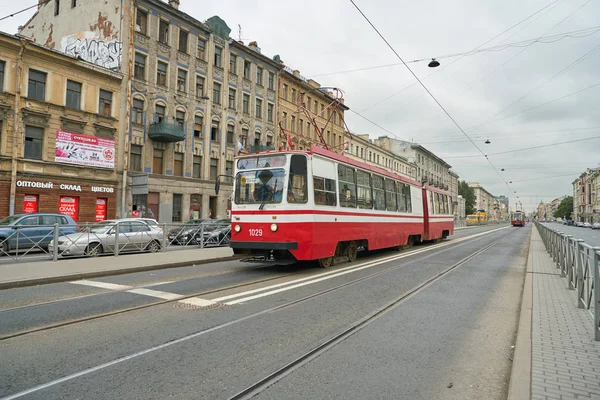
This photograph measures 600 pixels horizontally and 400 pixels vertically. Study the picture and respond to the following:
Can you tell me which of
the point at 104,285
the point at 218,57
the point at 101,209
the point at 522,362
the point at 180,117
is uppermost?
the point at 218,57

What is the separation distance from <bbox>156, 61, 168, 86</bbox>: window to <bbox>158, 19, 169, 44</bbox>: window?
171cm

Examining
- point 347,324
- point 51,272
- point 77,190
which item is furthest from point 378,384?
point 77,190

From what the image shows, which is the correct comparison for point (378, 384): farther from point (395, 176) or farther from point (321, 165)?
point (395, 176)

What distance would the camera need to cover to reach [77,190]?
2453cm

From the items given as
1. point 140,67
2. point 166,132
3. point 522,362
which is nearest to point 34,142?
point 166,132

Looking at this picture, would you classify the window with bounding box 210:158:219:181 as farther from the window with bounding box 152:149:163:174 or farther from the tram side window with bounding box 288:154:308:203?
the tram side window with bounding box 288:154:308:203

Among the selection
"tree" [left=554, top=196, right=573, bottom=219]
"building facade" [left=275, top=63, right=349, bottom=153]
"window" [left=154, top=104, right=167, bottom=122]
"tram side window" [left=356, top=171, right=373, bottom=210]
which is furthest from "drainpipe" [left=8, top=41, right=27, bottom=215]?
"tree" [left=554, top=196, right=573, bottom=219]

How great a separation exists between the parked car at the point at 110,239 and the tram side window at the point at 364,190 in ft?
27.2

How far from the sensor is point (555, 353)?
428cm

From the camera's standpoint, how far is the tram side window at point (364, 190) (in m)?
12.7

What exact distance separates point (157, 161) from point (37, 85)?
890cm

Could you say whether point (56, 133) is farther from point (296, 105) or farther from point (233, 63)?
point (296, 105)

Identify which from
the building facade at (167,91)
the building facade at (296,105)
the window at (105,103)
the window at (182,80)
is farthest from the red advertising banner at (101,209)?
the building facade at (296,105)

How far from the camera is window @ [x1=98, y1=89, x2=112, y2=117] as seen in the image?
26.4 m
